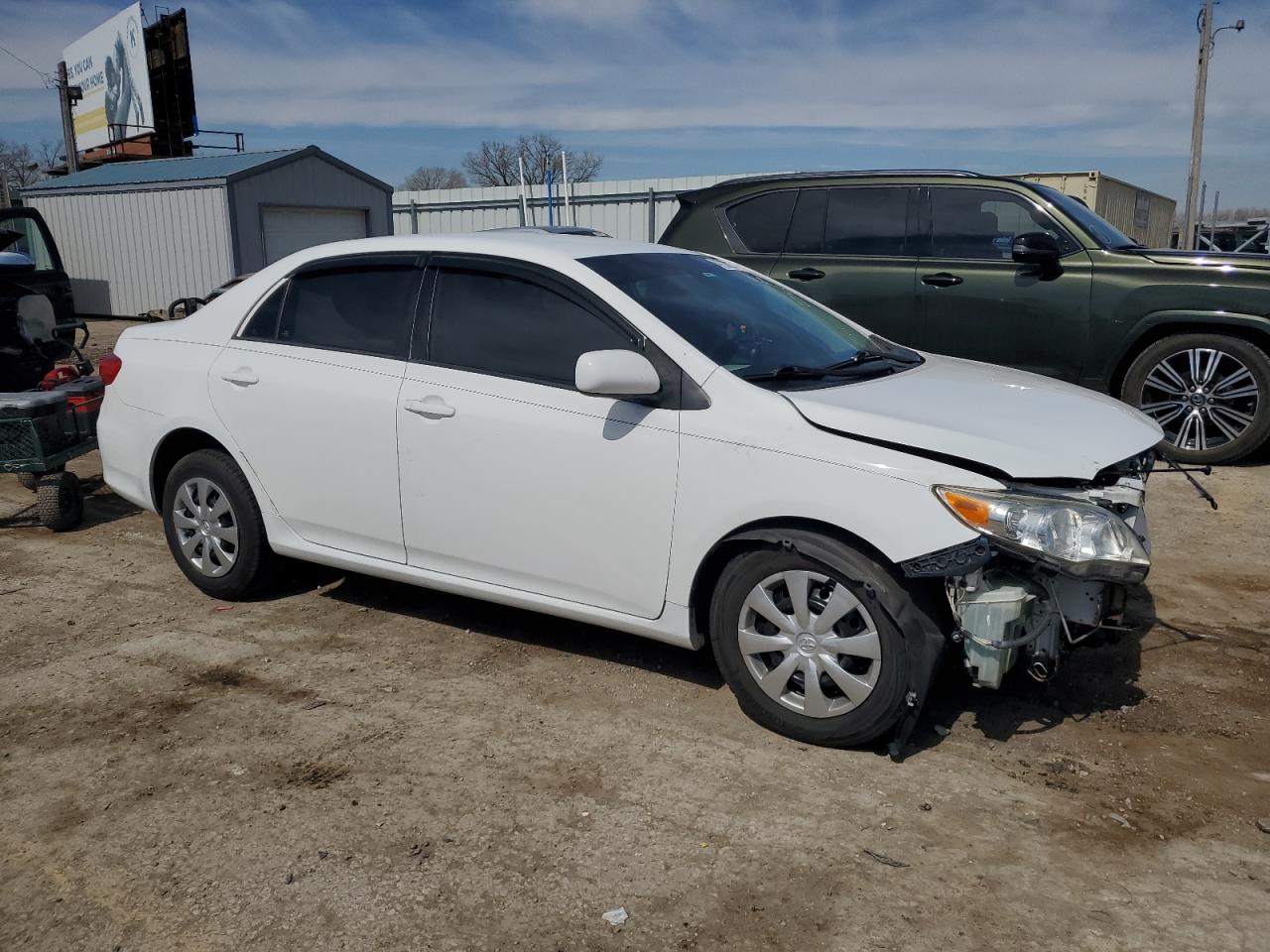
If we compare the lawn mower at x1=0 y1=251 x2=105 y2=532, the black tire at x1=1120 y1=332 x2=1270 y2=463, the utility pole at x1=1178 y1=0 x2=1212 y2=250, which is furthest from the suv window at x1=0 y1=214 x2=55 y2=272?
the utility pole at x1=1178 y1=0 x2=1212 y2=250

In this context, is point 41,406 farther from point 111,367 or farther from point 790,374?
point 790,374

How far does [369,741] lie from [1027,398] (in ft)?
8.82

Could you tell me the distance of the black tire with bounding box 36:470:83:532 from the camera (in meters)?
6.38

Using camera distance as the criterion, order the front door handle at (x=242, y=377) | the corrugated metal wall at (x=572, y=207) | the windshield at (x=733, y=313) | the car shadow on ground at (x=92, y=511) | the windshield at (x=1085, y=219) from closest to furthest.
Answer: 1. the windshield at (x=733, y=313)
2. the front door handle at (x=242, y=377)
3. the car shadow on ground at (x=92, y=511)
4. the windshield at (x=1085, y=219)
5. the corrugated metal wall at (x=572, y=207)

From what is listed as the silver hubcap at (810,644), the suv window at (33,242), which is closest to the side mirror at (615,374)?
the silver hubcap at (810,644)

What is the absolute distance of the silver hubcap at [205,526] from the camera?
4922mm

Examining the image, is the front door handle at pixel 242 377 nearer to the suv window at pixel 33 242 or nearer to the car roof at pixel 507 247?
the car roof at pixel 507 247

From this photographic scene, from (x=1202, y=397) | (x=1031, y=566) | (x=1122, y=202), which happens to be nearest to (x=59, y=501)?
(x=1031, y=566)

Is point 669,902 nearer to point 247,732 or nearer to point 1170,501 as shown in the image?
point 247,732

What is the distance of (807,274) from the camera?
25.8 feet

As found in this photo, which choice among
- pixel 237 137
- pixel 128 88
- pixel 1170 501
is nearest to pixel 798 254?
pixel 1170 501

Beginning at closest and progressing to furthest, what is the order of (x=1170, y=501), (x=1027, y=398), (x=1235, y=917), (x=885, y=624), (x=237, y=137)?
(x=1235, y=917) → (x=885, y=624) → (x=1027, y=398) → (x=1170, y=501) → (x=237, y=137)

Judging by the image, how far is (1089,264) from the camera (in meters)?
7.19

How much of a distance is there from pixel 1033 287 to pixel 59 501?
6.42 meters
